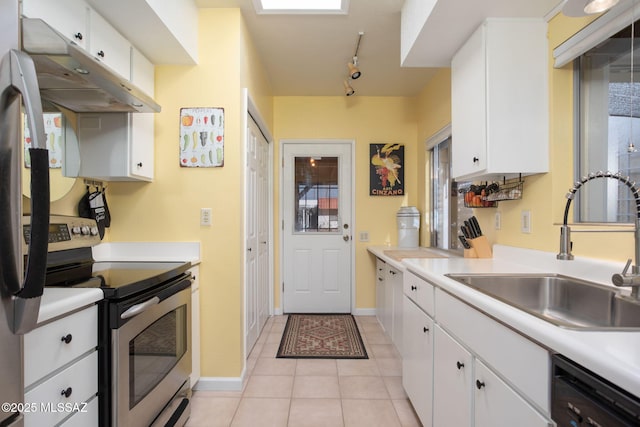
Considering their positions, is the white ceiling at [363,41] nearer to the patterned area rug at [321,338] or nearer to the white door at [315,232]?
the white door at [315,232]

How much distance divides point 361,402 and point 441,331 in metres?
0.93

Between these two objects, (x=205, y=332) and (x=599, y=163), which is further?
(x=205, y=332)

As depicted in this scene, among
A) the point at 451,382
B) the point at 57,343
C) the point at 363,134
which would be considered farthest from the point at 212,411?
the point at 363,134

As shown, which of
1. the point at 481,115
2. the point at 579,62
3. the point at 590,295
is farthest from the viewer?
the point at 481,115

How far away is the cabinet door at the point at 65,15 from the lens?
1.20 m

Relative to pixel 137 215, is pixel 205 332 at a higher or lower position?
lower

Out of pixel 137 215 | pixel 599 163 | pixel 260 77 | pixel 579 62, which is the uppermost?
pixel 260 77

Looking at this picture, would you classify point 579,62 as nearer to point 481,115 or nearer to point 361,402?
point 481,115

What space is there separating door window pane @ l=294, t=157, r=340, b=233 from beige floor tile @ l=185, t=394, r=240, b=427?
2.05 m

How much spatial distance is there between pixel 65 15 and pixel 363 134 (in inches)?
113

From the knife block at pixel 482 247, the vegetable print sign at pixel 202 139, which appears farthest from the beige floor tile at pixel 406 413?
the vegetable print sign at pixel 202 139

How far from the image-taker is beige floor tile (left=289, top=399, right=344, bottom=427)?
1762 millimetres

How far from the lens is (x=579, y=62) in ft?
5.13

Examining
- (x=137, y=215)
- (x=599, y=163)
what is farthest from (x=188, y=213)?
(x=599, y=163)
